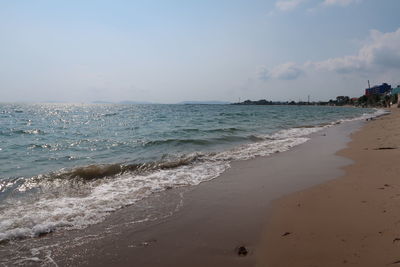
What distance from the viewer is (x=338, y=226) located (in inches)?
174

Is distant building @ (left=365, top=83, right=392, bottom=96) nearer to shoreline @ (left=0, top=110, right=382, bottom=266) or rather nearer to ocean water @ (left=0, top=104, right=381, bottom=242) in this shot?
ocean water @ (left=0, top=104, right=381, bottom=242)

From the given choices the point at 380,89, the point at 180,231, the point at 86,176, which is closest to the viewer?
the point at 180,231

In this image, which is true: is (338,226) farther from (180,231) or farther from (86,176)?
(86,176)

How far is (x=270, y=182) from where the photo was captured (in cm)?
751

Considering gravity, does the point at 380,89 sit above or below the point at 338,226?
above

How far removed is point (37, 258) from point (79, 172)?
5736mm

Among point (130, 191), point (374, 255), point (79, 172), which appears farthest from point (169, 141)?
point (374, 255)

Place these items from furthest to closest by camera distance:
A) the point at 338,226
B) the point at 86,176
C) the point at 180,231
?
the point at 86,176
the point at 180,231
the point at 338,226

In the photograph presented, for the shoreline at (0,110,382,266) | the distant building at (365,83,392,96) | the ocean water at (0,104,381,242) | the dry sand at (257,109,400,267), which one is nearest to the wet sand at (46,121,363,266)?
the shoreline at (0,110,382,266)

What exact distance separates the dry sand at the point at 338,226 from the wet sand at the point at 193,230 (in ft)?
1.02

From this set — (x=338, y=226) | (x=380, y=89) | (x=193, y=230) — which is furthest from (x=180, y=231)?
(x=380, y=89)

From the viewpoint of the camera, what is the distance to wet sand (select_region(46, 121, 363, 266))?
375cm

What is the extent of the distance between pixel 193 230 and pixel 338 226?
2.34m

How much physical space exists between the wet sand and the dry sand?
311 mm
